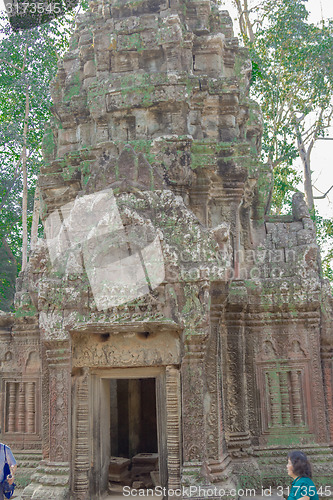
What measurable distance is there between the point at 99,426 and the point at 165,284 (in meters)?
1.89

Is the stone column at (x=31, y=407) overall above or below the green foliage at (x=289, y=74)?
below

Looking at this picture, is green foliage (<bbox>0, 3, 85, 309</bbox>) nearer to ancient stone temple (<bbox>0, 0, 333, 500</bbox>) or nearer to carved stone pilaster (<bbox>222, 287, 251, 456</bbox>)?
ancient stone temple (<bbox>0, 0, 333, 500</bbox>)

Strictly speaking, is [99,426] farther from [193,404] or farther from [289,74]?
[289,74]

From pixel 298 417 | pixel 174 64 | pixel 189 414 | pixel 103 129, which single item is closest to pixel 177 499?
pixel 189 414

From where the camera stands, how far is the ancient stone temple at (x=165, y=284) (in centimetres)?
578

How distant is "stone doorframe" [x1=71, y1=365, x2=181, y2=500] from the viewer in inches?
225

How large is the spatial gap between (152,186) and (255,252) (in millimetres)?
1996

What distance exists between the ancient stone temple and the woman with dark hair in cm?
178

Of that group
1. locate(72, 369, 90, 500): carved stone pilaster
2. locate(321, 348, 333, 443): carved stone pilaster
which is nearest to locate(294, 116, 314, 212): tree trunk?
locate(321, 348, 333, 443): carved stone pilaster

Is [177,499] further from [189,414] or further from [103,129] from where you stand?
[103,129]

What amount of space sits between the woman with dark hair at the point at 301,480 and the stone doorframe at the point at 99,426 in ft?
6.44

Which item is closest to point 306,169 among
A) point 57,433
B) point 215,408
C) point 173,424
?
point 215,408

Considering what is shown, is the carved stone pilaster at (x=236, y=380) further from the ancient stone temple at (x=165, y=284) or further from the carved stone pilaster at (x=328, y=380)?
the carved stone pilaster at (x=328, y=380)

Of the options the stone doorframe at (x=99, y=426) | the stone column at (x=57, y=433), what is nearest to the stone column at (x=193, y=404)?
the stone doorframe at (x=99, y=426)
